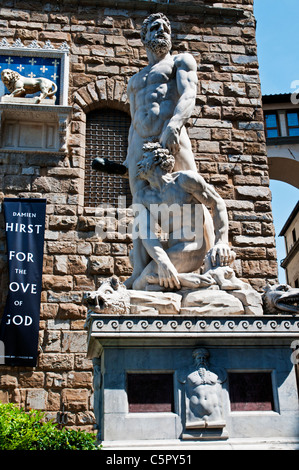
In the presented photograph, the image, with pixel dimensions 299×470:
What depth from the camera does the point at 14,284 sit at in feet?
29.2

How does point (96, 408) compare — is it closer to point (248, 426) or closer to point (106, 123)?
point (248, 426)

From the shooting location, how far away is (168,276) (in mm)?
5035

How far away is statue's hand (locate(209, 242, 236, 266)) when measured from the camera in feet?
17.0

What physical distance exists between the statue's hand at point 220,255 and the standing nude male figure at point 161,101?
33.1 inches

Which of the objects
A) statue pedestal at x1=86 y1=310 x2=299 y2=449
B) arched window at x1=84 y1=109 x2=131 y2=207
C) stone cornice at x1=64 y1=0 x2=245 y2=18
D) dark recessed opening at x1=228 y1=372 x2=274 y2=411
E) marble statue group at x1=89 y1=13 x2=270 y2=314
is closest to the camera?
statue pedestal at x1=86 y1=310 x2=299 y2=449

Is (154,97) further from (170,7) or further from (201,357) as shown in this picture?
(170,7)

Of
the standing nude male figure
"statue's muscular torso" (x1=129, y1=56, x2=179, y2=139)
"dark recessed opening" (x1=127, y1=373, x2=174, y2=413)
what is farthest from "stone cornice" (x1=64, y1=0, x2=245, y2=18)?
"dark recessed opening" (x1=127, y1=373, x2=174, y2=413)

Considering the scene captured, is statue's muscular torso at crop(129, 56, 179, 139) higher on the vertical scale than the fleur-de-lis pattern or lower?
lower

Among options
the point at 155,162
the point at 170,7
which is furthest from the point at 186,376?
the point at 170,7

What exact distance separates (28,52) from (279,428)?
833 cm

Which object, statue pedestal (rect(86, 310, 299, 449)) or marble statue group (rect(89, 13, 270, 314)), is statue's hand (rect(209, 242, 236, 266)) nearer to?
marble statue group (rect(89, 13, 270, 314))

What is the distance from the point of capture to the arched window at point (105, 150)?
32.8ft

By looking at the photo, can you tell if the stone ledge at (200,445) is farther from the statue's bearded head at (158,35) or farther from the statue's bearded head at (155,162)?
the statue's bearded head at (158,35)

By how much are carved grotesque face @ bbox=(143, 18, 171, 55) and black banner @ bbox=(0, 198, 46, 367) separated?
4.04 metres
